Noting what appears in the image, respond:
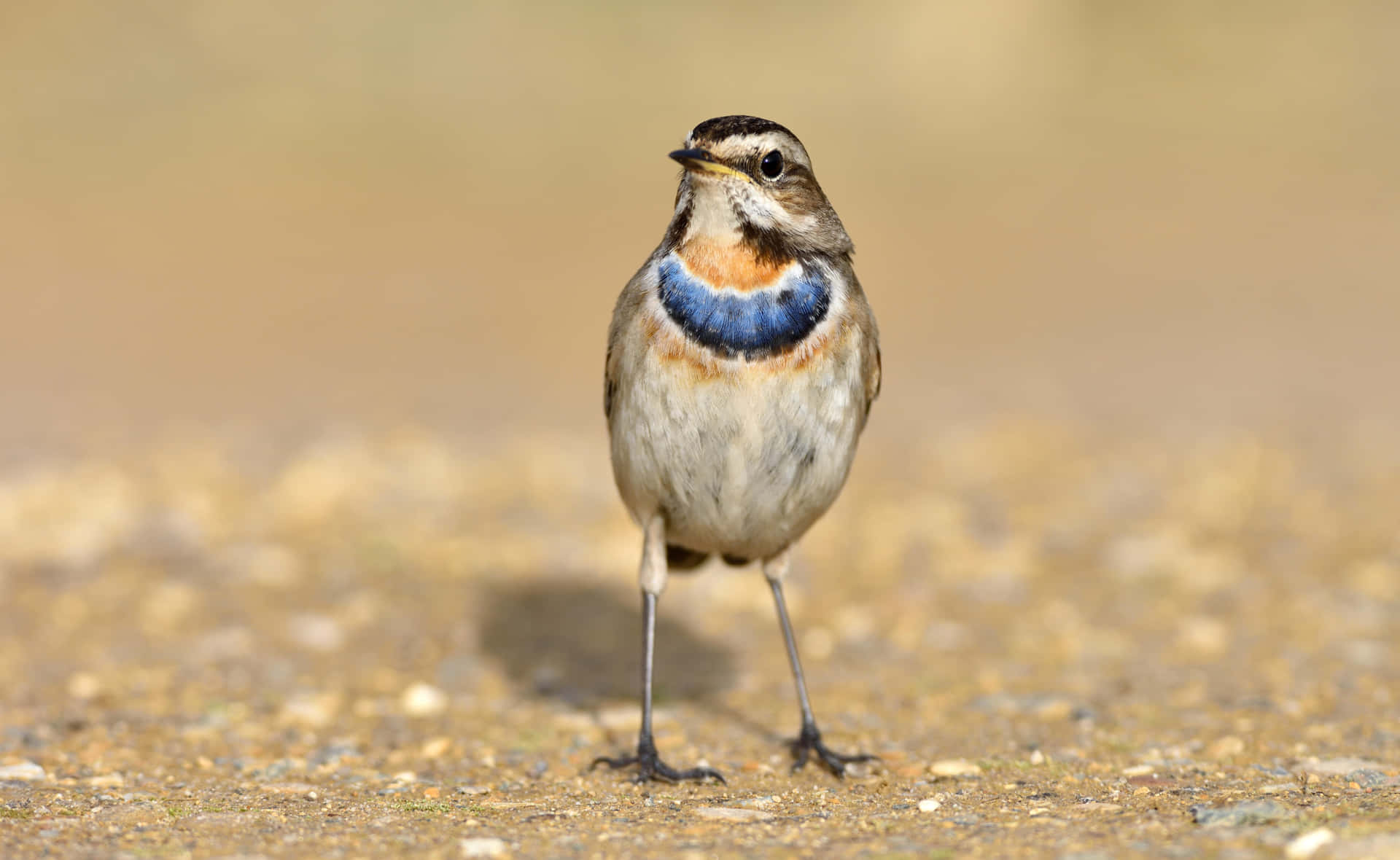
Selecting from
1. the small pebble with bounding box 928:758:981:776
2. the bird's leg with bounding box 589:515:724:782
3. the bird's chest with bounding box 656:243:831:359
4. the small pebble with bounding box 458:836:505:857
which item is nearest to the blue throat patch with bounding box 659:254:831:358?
the bird's chest with bounding box 656:243:831:359

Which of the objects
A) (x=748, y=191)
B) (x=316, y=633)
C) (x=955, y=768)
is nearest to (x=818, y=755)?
(x=955, y=768)

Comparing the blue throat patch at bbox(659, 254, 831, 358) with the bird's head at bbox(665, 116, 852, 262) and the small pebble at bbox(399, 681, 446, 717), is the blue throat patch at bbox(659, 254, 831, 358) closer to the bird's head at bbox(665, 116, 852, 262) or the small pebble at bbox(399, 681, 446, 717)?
the bird's head at bbox(665, 116, 852, 262)

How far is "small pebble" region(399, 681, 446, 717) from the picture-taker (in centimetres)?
774

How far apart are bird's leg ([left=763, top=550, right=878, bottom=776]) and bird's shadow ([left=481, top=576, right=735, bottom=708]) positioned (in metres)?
1.28

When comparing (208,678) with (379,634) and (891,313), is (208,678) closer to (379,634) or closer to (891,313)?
(379,634)

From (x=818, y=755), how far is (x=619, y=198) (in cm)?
1590

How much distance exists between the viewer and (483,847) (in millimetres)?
4832

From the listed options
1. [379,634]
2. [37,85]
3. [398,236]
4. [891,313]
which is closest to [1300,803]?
[379,634]

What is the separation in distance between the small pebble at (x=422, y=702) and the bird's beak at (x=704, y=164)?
3310mm

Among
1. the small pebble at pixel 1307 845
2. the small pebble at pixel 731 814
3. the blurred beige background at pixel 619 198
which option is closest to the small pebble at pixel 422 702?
the small pebble at pixel 731 814

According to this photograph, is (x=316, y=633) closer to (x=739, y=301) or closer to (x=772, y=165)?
(x=739, y=301)

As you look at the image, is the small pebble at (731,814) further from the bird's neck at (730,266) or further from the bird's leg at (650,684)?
the bird's neck at (730,266)

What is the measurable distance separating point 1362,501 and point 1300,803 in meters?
6.37

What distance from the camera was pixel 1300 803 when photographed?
17.4ft
